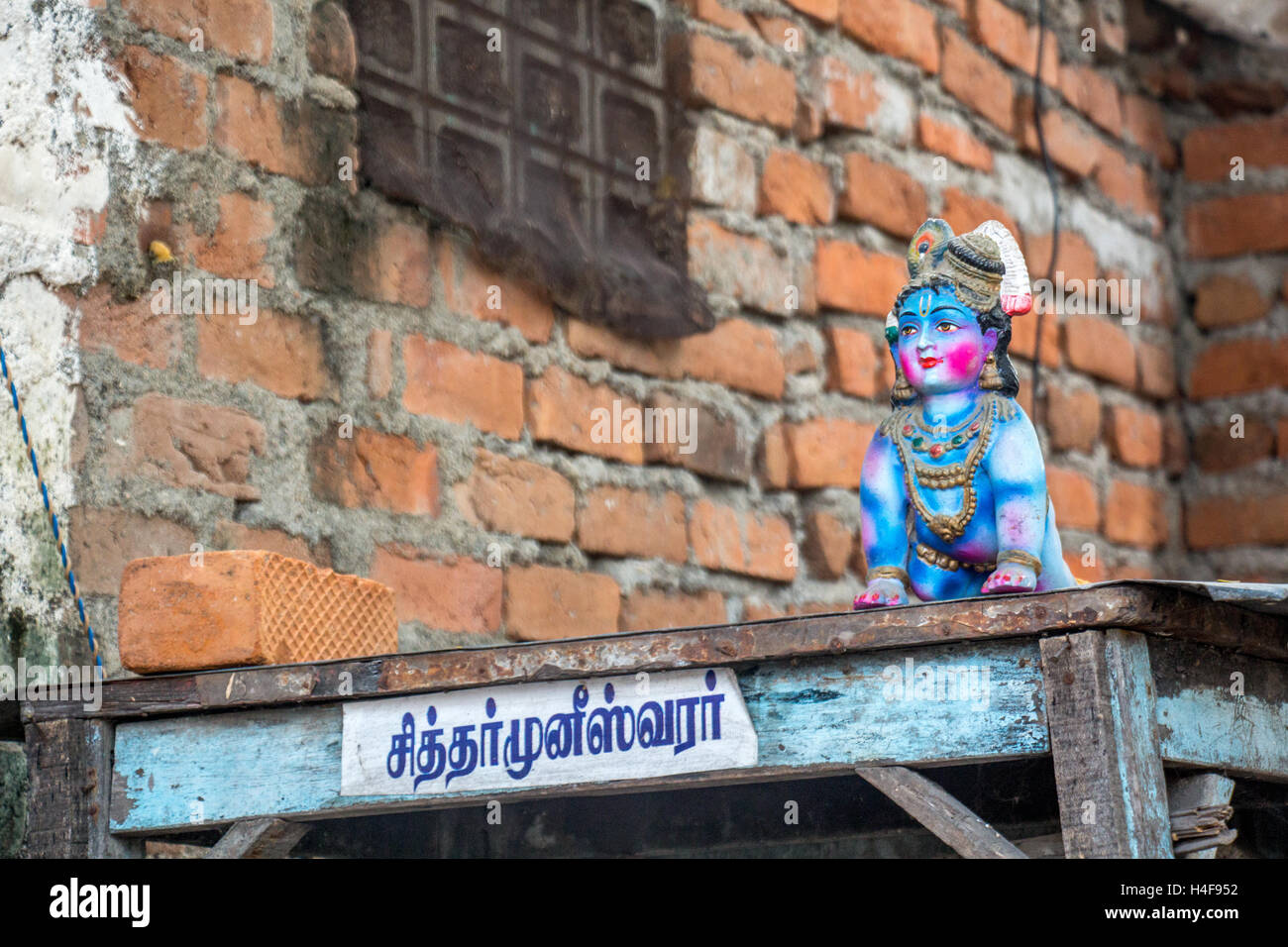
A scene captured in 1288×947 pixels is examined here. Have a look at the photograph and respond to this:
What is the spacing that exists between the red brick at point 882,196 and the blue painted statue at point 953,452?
1784mm

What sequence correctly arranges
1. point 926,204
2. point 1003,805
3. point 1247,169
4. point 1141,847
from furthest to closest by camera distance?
point 1247,169, point 926,204, point 1003,805, point 1141,847

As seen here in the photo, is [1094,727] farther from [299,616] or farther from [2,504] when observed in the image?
[2,504]

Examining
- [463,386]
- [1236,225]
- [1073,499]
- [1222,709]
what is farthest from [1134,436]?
[1222,709]

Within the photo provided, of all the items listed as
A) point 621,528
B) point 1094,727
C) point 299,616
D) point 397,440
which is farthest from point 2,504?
point 1094,727

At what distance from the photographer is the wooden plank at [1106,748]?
1945 mm

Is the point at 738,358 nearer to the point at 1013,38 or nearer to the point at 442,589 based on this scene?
the point at 442,589

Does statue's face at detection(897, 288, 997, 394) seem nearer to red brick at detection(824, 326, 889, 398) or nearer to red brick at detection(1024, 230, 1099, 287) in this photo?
red brick at detection(824, 326, 889, 398)

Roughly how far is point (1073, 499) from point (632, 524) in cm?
159

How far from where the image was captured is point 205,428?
289cm

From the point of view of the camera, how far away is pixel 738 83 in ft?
13.3

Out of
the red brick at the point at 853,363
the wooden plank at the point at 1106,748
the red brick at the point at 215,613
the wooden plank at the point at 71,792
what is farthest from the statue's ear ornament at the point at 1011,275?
the red brick at the point at 853,363

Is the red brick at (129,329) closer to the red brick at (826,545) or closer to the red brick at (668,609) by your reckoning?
the red brick at (668,609)

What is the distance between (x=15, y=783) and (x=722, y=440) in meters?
1.64

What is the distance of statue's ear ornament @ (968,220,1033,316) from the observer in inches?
101
